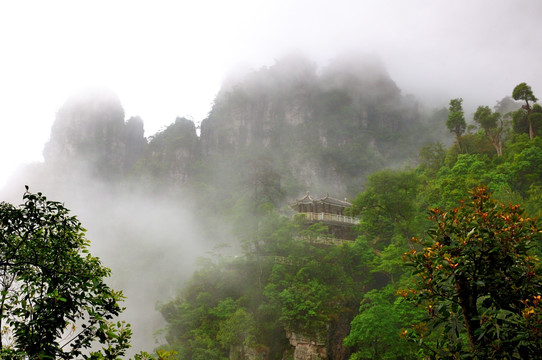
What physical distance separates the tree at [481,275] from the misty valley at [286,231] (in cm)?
2

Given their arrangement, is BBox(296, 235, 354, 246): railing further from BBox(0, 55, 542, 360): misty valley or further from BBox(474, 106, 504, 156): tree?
BBox(474, 106, 504, 156): tree

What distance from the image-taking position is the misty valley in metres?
4.31

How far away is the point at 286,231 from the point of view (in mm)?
23219

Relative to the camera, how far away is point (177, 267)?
3794cm

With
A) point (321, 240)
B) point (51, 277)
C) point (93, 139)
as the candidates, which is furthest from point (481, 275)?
point (93, 139)

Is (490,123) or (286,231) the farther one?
(490,123)

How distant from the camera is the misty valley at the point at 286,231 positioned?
4309 mm

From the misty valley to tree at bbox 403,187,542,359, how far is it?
0.08 ft

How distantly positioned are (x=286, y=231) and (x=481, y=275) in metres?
19.3

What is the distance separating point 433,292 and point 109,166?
269 feet

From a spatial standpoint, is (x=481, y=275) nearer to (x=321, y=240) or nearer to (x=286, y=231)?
(x=286, y=231)

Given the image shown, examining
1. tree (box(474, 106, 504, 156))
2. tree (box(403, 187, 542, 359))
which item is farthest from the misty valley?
tree (box(474, 106, 504, 156))

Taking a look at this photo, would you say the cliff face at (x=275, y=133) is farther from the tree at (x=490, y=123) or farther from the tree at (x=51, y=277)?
the tree at (x=51, y=277)

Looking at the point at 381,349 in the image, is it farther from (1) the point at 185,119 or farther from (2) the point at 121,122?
(2) the point at 121,122
